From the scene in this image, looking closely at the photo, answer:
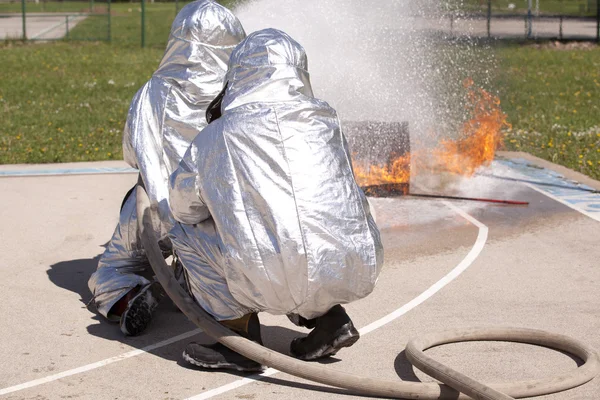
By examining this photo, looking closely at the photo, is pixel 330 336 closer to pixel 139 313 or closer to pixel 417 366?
pixel 417 366

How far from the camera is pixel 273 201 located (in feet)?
15.5

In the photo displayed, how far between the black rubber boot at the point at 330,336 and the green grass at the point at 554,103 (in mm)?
6447

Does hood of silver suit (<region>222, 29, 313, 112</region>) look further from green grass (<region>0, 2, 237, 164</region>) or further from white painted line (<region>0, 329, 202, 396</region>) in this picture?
green grass (<region>0, 2, 237, 164</region>)

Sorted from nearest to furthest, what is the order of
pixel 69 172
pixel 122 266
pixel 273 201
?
pixel 273 201 → pixel 122 266 → pixel 69 172

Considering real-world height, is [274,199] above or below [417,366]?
above

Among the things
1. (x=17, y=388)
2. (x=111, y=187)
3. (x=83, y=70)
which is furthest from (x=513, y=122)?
(x=17, y=388)

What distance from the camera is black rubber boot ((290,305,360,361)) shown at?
5098 millimetres

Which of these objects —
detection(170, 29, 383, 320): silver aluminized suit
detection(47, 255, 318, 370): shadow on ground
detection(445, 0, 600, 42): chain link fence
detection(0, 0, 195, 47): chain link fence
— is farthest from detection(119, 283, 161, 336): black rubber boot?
detection(0, 0, 195, 47): chain link fence

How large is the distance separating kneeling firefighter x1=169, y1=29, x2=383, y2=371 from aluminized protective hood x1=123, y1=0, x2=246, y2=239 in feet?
2.91

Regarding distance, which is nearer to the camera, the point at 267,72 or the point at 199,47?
the point at 267,72

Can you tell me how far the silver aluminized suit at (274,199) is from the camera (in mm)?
4727

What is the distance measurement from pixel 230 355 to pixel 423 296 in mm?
1874

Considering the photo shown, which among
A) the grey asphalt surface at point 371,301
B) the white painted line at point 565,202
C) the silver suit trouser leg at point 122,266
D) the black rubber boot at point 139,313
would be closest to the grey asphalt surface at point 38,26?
the grey asphalt surface at point 371,301

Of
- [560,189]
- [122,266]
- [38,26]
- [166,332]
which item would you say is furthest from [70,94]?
[38,26]
